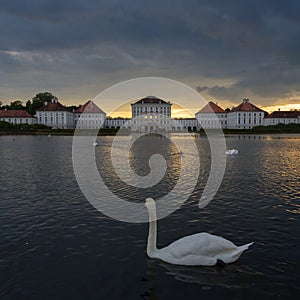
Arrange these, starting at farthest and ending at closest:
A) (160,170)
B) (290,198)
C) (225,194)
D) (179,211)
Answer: (160,170) < (225,194) < (290,198) < (179,211)

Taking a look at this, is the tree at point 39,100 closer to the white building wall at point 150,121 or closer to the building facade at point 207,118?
the white building wall at point 150,121

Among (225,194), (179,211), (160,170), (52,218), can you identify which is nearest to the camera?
(52,218)

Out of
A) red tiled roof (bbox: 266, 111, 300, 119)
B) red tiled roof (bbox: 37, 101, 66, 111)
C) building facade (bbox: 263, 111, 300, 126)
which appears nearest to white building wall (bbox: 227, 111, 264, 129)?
building facade (bbox: 263, 111, 300, 126)

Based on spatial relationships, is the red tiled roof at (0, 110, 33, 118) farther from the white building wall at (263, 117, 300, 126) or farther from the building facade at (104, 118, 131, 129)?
the white building wall at (263, 117, 300, 126)

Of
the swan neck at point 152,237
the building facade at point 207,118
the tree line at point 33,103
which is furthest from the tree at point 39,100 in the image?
the swan neck at point 152,237

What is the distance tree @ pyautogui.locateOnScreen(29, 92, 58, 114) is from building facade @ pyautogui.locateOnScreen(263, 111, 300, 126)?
121413mm

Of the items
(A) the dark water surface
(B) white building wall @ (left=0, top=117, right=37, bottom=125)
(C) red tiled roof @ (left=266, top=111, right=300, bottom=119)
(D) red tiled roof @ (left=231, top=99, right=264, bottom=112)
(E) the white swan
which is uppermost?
(D) red tiled roof @ (left=231, top=99, right=264, bottom=112)

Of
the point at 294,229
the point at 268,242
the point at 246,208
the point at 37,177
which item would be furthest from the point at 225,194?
the point at 37,177

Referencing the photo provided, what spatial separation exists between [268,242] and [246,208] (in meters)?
4.00

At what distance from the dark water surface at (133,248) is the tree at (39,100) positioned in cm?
18579

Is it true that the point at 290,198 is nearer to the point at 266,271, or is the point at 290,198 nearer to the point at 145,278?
the point at 266,271

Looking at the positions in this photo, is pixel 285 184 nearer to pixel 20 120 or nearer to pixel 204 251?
pixel 204 251

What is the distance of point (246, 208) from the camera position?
47.1 feet

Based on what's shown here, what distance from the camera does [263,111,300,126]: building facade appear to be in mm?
183500
